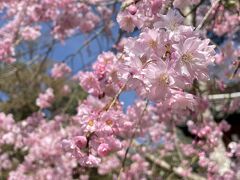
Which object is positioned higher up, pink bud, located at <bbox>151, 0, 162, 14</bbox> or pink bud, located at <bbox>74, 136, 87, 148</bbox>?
pink bud, located at <bbox>151, 0, 162, 14</bbox>

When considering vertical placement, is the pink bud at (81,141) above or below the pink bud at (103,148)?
above

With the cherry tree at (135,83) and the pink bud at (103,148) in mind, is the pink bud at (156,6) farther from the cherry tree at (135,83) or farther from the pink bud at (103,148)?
the pink bud at (103,148)

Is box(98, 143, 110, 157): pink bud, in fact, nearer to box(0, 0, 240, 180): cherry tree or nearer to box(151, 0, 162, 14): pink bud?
box(0, 0, 240, 180): cherry tree

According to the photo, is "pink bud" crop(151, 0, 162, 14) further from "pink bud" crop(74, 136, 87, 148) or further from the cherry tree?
"pink bud" crop(74, 136, 87, 148)

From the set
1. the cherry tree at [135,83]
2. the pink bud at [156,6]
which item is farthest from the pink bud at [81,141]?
the pink bud at [156,6]

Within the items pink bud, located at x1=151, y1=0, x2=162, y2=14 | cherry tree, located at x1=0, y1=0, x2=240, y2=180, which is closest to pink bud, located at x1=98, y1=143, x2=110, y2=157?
cherry tree, located at x1=0, y1=0, x2=240, y2=180

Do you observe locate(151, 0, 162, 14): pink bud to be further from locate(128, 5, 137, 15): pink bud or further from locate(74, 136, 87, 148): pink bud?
locate(74, 136, 87, 148): pink bud

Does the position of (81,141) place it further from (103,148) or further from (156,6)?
(156,6)

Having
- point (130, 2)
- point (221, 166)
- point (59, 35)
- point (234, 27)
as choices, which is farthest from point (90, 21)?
point (130, 2)

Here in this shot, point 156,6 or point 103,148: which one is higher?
point 156,6

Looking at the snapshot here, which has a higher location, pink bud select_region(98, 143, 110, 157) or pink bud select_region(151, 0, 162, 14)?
pink bud select_region(151, 0, 162, 14)

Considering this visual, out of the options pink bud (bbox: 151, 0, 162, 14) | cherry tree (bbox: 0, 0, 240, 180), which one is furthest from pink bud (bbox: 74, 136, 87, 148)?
pink bud (bbox: 151, 0, 162, 14)

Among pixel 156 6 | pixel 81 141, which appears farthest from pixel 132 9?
pixel 81 141

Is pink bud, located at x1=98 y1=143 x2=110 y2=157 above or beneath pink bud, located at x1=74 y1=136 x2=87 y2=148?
beneath
